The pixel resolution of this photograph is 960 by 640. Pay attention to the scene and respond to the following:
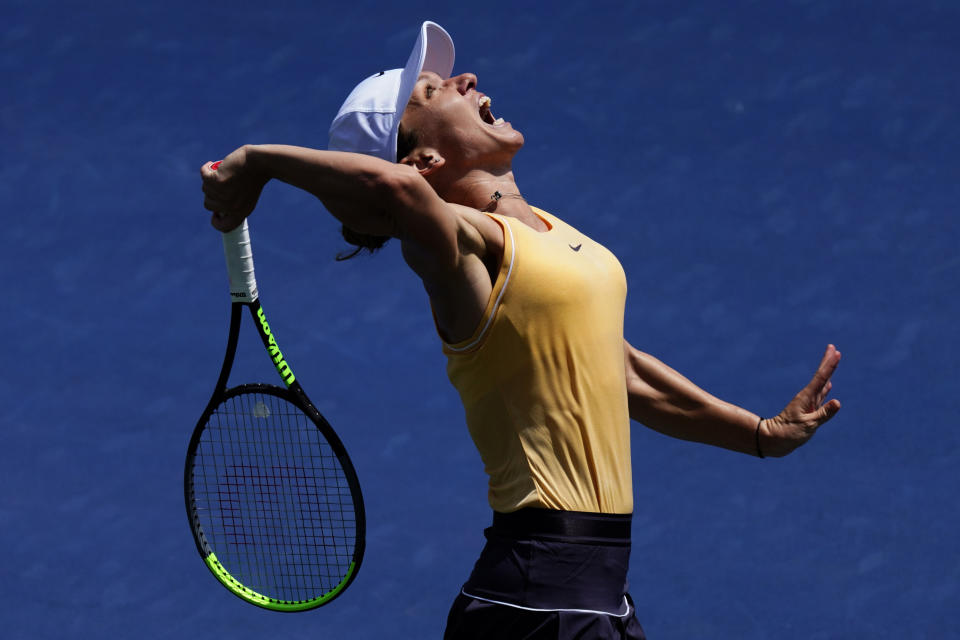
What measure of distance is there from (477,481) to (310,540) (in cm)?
263

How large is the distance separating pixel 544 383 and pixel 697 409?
26.0 inches

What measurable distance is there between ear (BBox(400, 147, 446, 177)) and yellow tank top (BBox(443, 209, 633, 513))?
0.27 m

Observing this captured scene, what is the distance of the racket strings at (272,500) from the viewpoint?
3.05 meters

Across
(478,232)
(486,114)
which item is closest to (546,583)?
(478,232)

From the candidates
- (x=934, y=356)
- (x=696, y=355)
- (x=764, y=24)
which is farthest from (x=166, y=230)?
(x=934, y=356)

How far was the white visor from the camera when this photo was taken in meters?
2.71

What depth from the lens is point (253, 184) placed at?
2449mm

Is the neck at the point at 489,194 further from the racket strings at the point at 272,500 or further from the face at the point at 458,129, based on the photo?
the racket strings at the point at 272,500

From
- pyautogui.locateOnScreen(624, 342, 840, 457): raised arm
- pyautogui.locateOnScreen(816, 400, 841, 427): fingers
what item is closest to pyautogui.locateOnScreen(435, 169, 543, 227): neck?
pyautogui.locateOnScreen(624, 342, 840, 457): raised arm

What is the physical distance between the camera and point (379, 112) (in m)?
2.71

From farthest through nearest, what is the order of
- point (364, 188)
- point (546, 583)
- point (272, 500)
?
point (272, 500), point (546, 583), point (364, 188)

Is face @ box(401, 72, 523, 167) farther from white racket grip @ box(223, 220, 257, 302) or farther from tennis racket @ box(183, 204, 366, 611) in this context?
tennis racket @ box(183, 204, 366, 611)

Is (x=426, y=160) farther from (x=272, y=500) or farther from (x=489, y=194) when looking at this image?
(x=272, y=500)

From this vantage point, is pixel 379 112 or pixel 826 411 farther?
pixel 826 411
